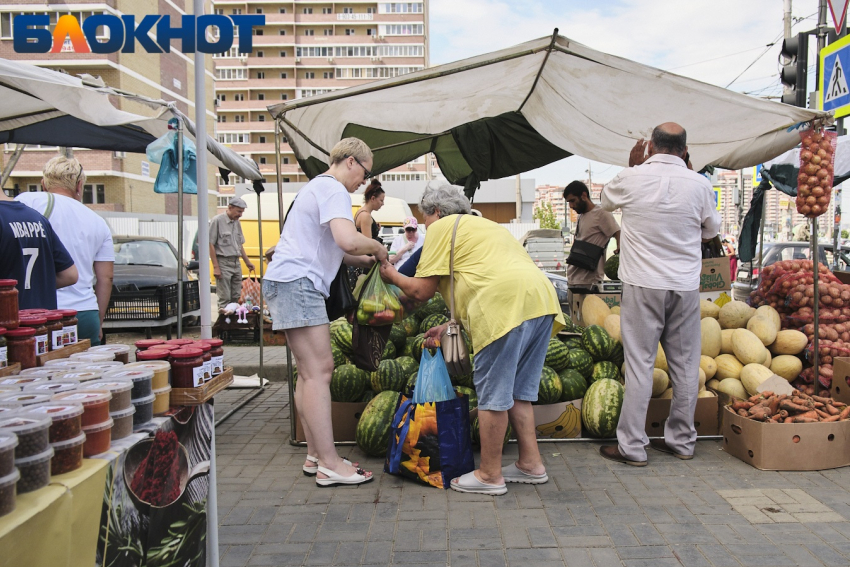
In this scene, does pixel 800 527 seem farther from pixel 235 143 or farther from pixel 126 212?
pixel 235 143

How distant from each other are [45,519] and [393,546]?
2033 millimetres

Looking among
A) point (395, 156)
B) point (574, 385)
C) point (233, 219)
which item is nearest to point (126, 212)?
point (233, 219)

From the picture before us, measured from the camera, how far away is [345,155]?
3871 millimetres

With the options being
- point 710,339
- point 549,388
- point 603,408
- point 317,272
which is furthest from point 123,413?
point 710,339

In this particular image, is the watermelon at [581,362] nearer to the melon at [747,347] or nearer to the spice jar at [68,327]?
the melon at [747,347]

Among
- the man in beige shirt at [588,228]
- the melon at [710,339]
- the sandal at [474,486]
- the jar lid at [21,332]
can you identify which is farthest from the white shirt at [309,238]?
the man in beige shirt at [588,228]

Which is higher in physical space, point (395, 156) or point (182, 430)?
point (395, 156)

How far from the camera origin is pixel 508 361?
3.67m

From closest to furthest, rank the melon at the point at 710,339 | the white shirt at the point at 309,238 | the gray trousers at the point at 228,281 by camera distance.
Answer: the white shirt at the point at 309,238 → the melon at the point at 710,339 → the gray trousers at the point at 228,281

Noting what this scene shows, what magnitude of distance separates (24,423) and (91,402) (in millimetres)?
240

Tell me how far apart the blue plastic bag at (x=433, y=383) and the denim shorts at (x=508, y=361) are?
0.26 metres

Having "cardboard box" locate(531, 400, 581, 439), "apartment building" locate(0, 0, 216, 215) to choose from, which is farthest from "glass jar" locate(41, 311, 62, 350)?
"apartment building" locate(0, 0, 216, 215)

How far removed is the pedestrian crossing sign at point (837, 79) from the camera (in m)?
6.41

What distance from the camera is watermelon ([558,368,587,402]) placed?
485 cm
